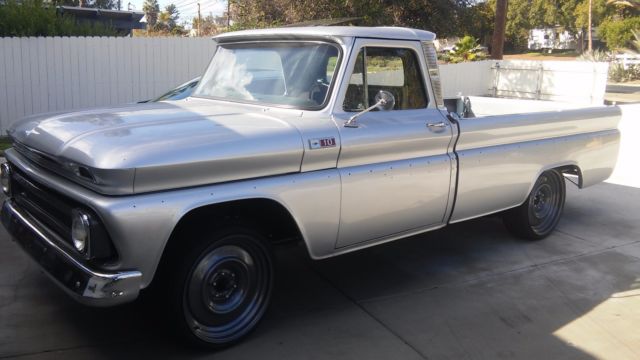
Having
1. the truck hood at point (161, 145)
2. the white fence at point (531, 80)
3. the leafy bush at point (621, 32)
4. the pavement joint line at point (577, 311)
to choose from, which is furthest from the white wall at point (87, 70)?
the leafy bush at point (621, 32)

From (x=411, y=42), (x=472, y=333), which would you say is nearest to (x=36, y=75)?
(x=411, y=42)

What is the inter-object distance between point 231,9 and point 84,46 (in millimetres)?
12475

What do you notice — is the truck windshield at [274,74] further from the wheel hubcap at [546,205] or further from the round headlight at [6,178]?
the wheel hubcap at [546,205]

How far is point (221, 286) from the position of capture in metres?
3.98

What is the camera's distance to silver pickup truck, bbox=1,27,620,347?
11.2 ft

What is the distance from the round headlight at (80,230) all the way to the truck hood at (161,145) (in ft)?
0.58

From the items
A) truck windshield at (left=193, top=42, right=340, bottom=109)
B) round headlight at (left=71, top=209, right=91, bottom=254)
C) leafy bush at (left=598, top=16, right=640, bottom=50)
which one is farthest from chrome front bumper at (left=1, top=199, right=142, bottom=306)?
leafy bush at (left=598, top=16, right=640, bottom=50)

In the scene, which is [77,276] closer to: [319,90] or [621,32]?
[319,90]

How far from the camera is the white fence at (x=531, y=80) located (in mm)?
17766

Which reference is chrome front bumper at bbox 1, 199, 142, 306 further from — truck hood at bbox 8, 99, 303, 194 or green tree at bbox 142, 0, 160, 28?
green tree at bbox 142, 0, 160, 28

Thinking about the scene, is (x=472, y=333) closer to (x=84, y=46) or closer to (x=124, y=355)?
(x=124, y=355)

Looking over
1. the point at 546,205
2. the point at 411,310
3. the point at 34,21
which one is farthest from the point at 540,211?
the point at 34,21

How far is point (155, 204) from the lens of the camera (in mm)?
3416

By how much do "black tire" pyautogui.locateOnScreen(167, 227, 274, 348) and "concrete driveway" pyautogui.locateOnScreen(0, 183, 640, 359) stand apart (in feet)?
0.45
